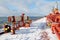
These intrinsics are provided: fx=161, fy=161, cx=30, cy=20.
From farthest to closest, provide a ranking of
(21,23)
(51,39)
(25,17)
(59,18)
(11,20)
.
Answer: (21,23) → (25,17) → (59,18) → (11,20) → (51,39)

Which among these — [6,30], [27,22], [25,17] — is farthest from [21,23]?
[6,30]

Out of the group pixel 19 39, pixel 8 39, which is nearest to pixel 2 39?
pixel 8 39

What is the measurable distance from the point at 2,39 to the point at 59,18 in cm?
276

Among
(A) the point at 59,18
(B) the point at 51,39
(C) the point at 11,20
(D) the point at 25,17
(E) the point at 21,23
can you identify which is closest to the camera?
(B) the point at 51,39

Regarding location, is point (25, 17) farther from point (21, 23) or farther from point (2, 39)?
point (2, 39)

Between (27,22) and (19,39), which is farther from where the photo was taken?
(27,22)

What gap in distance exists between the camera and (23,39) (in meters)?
4.17

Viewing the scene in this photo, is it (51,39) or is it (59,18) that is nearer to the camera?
(51,39)

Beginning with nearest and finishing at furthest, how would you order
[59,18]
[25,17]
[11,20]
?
[11,20]
[59,18]
[25,17]

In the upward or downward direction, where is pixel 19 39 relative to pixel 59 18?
downward

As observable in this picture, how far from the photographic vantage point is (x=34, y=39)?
4.13m

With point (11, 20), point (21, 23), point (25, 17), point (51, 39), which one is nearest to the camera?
point (51, 39)

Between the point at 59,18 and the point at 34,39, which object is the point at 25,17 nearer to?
the point at 59,18

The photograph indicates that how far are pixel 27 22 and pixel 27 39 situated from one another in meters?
3.79
